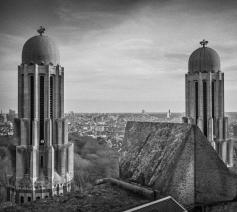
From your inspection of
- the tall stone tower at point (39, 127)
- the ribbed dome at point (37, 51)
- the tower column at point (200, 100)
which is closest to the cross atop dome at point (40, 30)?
the tall stone tower at point (39, 127)

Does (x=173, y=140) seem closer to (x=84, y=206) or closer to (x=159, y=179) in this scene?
(x=159, y=179)

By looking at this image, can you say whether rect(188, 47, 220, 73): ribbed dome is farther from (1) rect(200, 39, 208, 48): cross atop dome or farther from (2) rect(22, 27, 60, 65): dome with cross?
(2) rect(22, 27, 60, 65): dome with cross

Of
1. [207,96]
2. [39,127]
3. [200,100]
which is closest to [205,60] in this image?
[207,96]

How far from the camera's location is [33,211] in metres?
16.7

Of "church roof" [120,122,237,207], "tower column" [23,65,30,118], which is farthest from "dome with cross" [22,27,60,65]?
"church roof" [120,122,237,207]

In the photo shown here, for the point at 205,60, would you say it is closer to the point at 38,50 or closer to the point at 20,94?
the point at 38,50

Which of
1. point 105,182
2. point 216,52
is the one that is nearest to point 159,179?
point 105,182

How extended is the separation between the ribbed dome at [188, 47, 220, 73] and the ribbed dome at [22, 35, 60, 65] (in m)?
22.8


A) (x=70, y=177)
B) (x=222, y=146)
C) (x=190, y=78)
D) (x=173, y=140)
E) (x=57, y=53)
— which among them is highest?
(x=57, y=53)

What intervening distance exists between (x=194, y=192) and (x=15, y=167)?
29.6 metres

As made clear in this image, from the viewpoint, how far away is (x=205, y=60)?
155 ft

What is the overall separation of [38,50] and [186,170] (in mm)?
30111

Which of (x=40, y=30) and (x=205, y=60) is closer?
(x=40, y=30)

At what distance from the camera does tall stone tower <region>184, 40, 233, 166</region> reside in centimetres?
4681
